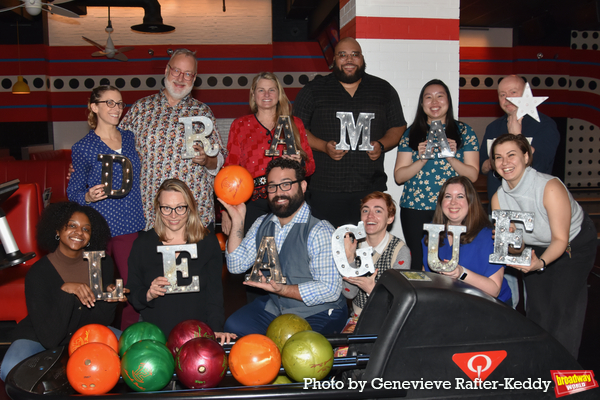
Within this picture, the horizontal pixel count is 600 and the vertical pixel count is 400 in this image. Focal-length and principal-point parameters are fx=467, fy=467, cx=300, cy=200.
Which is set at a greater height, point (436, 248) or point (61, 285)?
point (436, 248)

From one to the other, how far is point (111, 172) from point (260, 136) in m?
1.03

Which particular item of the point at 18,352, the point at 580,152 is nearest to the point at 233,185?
the point at 18,352

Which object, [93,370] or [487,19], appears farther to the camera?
[487,19]

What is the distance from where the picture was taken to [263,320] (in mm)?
2926

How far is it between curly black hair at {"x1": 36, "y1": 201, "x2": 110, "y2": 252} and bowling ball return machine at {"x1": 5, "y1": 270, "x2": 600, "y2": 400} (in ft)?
3.38

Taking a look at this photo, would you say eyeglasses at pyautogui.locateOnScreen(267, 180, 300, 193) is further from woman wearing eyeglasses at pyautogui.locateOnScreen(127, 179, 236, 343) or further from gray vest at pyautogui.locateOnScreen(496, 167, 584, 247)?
gray vest at pyautogui.locateOnScreen(496, 167, 584, 247)

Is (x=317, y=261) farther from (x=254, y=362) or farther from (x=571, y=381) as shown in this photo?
(x=571, y=381)

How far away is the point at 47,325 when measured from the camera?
2.52 meters

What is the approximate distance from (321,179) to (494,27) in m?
11.1

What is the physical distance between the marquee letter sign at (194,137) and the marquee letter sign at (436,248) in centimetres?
150

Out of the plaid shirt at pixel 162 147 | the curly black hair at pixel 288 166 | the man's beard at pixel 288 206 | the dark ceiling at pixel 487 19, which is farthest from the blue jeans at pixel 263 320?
the dark ceiling at pixel 487 19

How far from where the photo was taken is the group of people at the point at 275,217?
2.68m

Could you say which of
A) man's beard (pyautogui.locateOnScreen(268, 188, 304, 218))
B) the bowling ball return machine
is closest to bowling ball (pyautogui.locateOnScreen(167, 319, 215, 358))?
the bowling ball return machine

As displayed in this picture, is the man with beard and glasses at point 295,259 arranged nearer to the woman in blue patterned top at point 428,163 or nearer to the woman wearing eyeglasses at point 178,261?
the woman wearing eyeglasses at point 178,261
